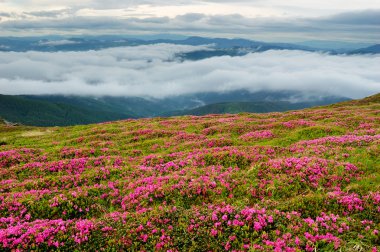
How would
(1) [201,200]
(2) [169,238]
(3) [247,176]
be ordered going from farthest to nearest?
1. (3) [247,176]
2. (1) [201,200]
3. (2) [169,238]

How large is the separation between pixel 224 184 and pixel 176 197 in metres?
2.37

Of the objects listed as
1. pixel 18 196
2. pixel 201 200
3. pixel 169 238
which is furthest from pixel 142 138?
pixel 169 238

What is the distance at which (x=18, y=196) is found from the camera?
1330 centimetres

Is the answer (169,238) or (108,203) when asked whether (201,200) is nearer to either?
(169,238)

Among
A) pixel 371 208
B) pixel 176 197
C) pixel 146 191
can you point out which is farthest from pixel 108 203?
pixel 371 208

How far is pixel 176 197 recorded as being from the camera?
40.3 feet

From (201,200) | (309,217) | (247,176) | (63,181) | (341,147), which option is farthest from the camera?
(341,147)

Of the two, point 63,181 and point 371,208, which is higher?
point 371,208

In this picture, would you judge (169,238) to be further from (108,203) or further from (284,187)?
(284,187)

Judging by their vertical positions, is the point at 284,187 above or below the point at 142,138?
above

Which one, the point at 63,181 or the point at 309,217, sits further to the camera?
the point at 63,181

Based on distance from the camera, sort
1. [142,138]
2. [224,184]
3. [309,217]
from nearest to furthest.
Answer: [309,217]
[224,184]
[142,138]

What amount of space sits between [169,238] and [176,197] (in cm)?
341

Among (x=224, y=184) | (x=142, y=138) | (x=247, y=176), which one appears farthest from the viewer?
(x=142, y=138)
